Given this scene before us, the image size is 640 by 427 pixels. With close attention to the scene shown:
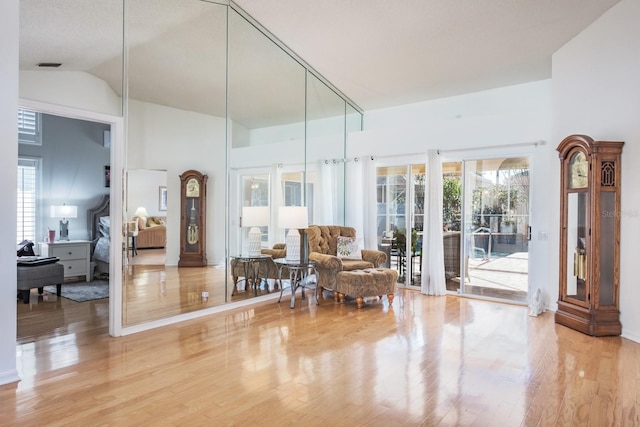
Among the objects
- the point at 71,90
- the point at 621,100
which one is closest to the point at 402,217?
the point at 621,100

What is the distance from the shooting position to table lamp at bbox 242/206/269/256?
5043 mm

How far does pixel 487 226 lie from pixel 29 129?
7.67m

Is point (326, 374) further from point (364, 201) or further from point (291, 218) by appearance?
point (364, 201)

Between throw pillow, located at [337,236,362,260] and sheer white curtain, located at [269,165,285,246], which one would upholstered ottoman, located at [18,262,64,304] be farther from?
throw pillow, located at [337,236,362,260]

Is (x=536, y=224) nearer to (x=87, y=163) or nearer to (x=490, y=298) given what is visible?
(x=490, y=298)

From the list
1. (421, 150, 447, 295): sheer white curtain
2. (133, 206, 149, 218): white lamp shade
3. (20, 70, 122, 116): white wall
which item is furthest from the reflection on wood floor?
(421, 150, 447, 295): sheer white curtain

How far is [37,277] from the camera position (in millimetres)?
5035

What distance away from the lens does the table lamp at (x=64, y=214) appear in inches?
262

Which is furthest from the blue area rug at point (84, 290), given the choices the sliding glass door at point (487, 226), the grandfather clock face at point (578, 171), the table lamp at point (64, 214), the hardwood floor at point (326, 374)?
the grandfather clock face at point (578, 171)

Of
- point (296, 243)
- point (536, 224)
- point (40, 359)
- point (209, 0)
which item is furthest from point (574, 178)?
point (40, 359)

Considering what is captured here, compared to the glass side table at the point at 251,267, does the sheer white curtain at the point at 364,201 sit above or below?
above

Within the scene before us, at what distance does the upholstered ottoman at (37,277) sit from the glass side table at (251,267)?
2495 millimetres

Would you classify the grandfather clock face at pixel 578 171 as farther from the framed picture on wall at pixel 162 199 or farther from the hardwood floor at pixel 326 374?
the framed picture on wall at pixel 162 199

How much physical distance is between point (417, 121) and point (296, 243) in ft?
10.2
